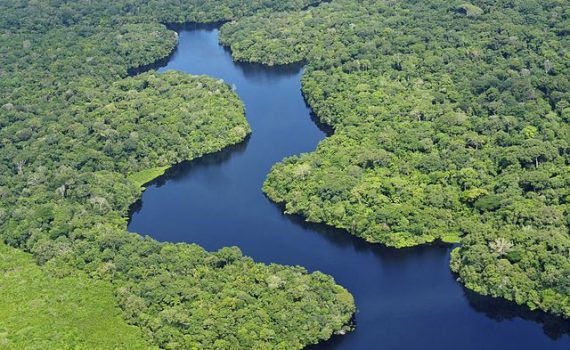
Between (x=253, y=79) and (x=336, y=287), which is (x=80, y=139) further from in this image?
(x=336, y=287)

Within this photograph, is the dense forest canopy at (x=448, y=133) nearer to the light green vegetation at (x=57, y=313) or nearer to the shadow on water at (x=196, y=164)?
the shadow on water at (x=196, y=164)

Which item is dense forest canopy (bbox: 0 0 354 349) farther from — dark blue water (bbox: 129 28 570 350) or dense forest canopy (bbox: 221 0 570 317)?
dense forest canopy (bbox: 221 0 570 317)

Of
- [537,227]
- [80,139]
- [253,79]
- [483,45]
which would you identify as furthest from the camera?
[253,79]

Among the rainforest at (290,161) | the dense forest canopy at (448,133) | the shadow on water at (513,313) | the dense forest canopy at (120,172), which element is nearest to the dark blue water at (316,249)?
the shadow on water at (513,313)

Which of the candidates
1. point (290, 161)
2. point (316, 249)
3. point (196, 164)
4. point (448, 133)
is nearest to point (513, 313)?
point (316, 249)

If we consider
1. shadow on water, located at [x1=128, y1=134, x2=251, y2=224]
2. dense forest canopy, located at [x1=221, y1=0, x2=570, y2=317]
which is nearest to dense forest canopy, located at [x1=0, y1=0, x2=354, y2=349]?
shadow on water, located at [x1=128, y1=134, x2=251, y2=224]

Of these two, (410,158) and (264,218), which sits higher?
(410,158)

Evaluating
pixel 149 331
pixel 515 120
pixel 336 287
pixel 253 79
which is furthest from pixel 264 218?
pixel 253 79
